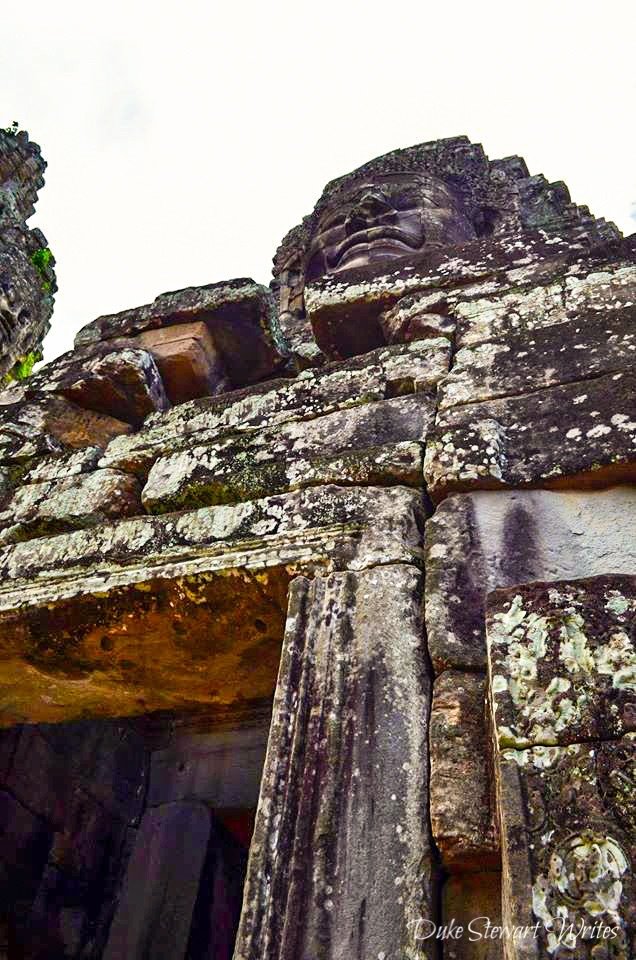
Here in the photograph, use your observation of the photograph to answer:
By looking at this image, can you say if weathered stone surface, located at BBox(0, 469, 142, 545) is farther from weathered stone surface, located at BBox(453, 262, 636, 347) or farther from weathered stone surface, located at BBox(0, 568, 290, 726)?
weathered stone surface, located at BBox(453, 262, 636, 347)

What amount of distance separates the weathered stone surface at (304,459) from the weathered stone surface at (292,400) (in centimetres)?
10

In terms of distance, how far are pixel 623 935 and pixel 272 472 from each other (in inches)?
75.5

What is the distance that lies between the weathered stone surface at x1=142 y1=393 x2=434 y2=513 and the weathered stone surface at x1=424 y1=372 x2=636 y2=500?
162 mm

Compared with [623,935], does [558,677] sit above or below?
above

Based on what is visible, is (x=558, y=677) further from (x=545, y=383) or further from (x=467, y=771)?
(x=545, y=383)

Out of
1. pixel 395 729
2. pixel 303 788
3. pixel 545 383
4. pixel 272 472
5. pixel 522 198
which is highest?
pixel 522 198

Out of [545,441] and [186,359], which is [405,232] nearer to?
[186,359]

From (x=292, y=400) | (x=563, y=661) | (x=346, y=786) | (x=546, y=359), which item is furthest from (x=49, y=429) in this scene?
(x=563, y=661)

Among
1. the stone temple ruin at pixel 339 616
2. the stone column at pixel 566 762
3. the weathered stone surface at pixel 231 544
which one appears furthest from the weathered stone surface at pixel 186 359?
the stone column at pixel 566 762

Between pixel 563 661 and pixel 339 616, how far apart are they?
0.69 metres

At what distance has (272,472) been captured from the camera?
9.16ft

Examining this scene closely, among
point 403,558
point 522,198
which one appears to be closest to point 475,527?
point 403,558

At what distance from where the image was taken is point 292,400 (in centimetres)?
323

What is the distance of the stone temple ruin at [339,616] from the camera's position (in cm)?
149
